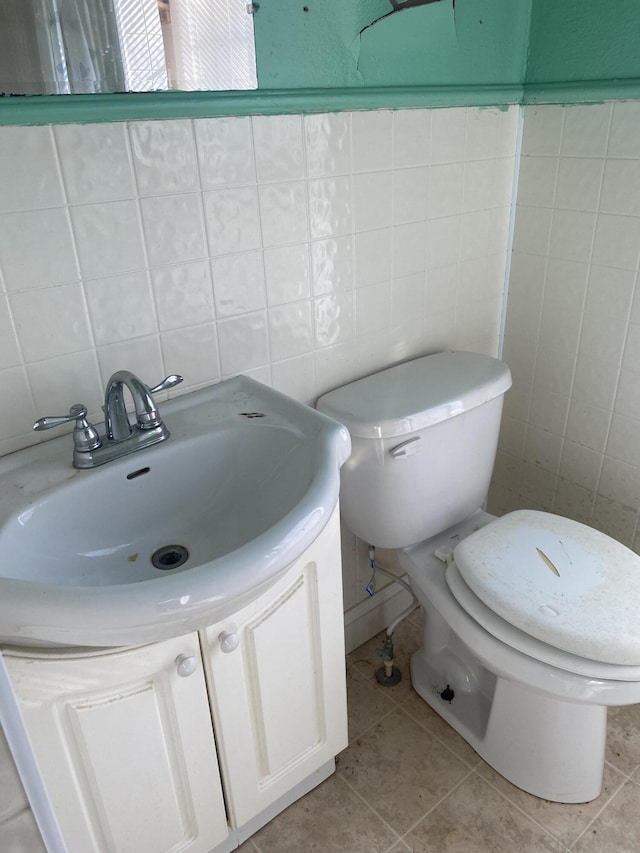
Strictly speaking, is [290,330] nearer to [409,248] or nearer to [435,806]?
[409,248]

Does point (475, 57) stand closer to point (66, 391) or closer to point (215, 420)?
point (215, 420)

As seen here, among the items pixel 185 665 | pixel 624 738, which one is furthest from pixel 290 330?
pixel 624 738

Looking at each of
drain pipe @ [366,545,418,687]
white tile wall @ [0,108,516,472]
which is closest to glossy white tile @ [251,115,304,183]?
white tile wall @ [0,108,516,472]

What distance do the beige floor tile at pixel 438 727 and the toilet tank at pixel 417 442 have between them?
1.38ft

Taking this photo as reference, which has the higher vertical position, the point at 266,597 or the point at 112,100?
the point at 112,100

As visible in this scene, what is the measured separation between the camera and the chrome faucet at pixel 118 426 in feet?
3.17

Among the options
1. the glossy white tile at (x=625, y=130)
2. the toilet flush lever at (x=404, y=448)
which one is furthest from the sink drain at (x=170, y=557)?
the glossy white tile at (x=625, y=130)

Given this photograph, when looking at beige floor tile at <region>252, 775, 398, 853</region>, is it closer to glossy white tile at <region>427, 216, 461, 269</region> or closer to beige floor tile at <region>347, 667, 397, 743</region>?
beige floor tile at <region>347, 667, 397, 743</region>

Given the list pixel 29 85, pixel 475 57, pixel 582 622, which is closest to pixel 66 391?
pixel 29 85

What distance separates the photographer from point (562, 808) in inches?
51.5

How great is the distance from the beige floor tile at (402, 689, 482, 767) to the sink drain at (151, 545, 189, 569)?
0.80m

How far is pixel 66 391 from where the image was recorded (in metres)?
1.03

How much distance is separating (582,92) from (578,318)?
0.47 m

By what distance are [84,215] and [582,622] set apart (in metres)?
1.02
